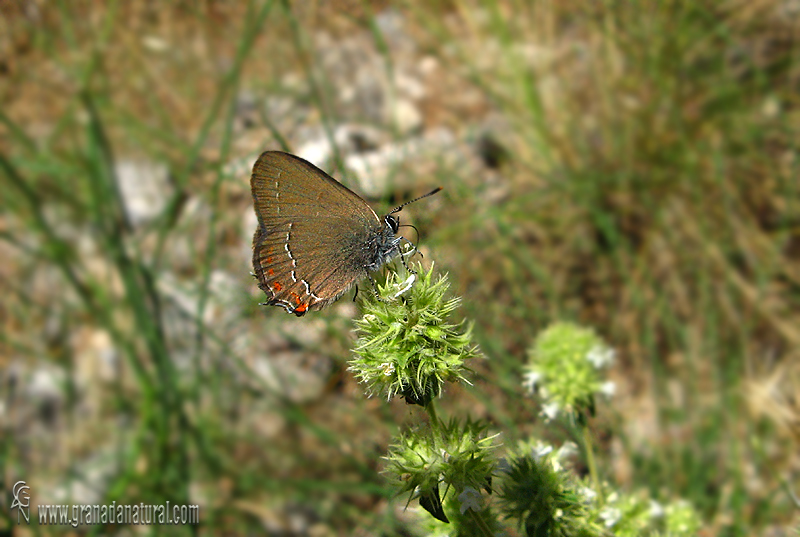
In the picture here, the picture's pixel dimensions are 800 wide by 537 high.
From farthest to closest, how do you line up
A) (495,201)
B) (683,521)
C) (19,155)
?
1. (19,155)
2. (495,201)
3. (683,521)

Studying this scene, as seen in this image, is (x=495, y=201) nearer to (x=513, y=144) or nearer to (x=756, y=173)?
(x=513, y=144)

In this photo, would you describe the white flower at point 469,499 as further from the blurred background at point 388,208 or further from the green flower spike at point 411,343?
the blurred background at point 388,208

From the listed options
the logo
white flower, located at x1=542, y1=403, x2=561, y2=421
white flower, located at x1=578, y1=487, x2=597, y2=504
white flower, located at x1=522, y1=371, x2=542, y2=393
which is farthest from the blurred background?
white flower, located at x1=578, y1=487, x2=597, y2=504

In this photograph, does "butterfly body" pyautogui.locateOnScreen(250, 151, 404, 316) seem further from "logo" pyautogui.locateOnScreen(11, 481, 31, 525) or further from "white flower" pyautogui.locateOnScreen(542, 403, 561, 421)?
"logo" pyautogui.locateOnScreen(11, 481, 31, 525)

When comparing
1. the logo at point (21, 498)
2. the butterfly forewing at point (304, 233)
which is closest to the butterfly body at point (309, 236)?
the butterfly forewing at point (304, 233)

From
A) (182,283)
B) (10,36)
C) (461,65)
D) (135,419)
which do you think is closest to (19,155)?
(10,36)
